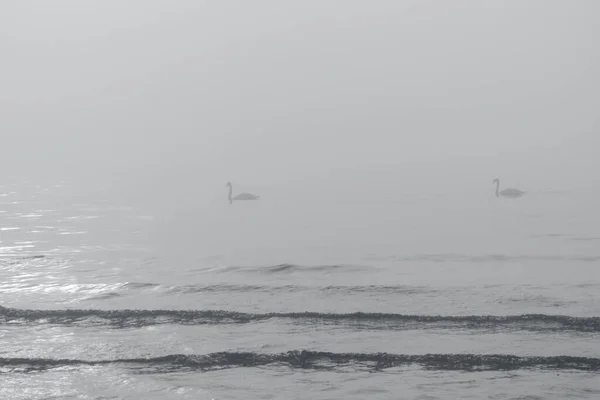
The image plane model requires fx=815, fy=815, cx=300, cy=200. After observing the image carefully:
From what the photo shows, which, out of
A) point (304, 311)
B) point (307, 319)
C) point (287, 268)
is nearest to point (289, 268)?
point (287, 268)

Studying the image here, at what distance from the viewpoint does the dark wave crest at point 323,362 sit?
12.6 metres

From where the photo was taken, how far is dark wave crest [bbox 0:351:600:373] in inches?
496

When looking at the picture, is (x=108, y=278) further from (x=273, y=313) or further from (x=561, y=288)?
(x=561, y=288)

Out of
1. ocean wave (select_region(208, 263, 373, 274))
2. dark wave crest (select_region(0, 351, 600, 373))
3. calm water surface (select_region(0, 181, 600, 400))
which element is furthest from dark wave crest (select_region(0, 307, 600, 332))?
ocean wave (select_region(208, 263, 373, 274))

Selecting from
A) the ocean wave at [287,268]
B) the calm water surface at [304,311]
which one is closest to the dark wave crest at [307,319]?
the calm water surface at [304,311]

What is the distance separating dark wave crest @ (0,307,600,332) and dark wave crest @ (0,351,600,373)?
2.11 meters

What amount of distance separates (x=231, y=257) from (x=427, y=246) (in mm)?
6970

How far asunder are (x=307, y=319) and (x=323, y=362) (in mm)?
3096

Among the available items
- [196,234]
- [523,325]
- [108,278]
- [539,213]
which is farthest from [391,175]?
[523,325]

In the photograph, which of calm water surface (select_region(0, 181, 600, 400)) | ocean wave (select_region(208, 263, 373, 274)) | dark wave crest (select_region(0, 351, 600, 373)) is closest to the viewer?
calm water surface (select_region(0, 181, 600, 400))

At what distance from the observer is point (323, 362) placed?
514 inches

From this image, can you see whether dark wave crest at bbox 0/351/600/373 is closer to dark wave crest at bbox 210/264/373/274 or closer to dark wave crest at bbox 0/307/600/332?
dark wave crest at bbox 0/307/600/332

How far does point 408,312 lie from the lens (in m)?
16.7

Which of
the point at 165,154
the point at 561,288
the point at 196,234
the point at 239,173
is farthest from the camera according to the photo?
the point at 165,154
